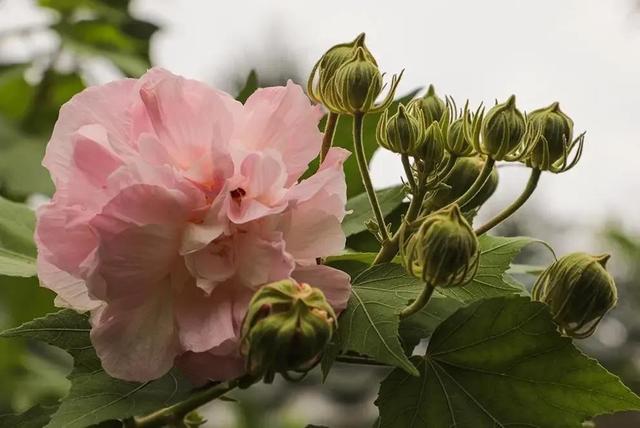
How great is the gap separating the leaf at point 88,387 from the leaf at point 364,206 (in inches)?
4.5

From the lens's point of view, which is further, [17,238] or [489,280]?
[17,238]

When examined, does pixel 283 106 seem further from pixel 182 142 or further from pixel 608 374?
pixel 608 374

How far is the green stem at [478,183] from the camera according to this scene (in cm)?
31

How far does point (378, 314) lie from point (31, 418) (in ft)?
0.57

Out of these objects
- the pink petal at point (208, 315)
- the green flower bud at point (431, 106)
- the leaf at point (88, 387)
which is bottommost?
the leaf at point (88, 387)

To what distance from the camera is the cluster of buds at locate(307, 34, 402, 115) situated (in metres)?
0.31

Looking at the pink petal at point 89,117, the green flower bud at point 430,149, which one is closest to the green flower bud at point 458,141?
Answer: the green flower bud at point 430,149

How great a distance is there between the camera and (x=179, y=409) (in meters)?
0.34

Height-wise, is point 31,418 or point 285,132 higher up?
point 285,132

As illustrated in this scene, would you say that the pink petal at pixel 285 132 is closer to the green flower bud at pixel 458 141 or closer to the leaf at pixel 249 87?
the green flower bud at pixel 458 141

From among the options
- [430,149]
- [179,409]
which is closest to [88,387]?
[179,409]

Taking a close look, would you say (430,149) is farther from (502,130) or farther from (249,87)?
(249,87)

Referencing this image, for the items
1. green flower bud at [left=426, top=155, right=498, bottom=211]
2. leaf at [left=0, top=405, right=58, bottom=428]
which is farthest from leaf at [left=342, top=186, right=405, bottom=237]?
leaf at [left=0, top=405, right=58, bottom=428]

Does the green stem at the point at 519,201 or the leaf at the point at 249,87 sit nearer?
the green stem at the point at 519,201
